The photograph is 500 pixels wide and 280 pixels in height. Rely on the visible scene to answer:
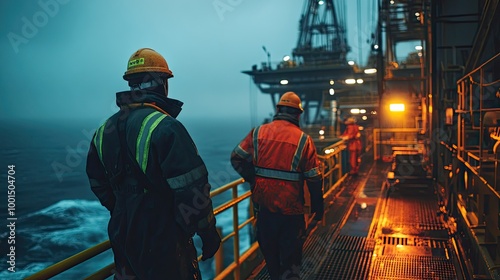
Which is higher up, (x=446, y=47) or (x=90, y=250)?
(x=446, y=47)

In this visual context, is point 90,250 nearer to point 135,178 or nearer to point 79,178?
point 135,178

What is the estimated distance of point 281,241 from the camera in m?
3.67

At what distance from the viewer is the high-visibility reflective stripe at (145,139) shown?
77.6 inches

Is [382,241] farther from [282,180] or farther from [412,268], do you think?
[282,180]

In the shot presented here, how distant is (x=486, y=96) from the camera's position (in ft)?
19.3

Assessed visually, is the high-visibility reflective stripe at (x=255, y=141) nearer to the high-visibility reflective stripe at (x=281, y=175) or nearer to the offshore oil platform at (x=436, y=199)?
the high-visibility reflective stripe at (x=281, y=175)

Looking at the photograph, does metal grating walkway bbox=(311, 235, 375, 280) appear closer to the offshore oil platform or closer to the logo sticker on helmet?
the offshore oil platform

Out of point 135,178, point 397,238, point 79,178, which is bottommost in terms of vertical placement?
point 79,178

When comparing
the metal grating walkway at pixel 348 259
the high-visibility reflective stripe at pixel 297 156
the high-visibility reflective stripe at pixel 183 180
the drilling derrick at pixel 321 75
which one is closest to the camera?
the high-visibility reflective stripe at pixel 183 180

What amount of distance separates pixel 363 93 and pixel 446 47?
99.3ft

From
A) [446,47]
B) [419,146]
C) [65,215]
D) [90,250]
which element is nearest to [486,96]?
[446,47]

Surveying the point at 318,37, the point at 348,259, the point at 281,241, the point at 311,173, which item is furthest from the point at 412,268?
the point at 318,37

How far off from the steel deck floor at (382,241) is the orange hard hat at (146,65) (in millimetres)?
2993

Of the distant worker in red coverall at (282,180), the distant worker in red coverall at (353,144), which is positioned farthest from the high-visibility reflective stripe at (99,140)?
the distant worker in red coverall at (353,144)
